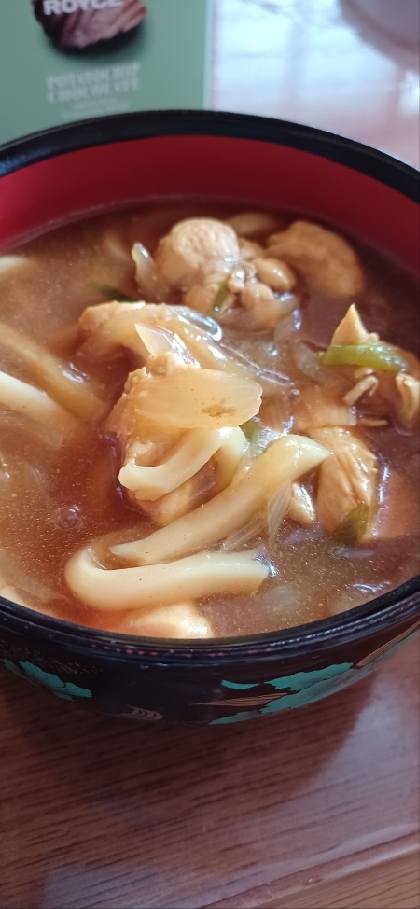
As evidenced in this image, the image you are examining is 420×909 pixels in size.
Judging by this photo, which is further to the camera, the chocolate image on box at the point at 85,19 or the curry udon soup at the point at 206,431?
the chocolate image on box at the point at 85,19

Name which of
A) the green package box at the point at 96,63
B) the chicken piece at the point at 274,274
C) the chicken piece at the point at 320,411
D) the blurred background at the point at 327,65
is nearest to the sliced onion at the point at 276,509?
the chicken piece at the point at 320,411

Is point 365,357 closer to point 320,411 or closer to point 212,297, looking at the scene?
point 320,411

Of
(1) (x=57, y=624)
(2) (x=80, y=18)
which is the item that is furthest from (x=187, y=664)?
A: (2) (x=80, y=18)

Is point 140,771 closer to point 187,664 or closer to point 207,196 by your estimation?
point 187,664

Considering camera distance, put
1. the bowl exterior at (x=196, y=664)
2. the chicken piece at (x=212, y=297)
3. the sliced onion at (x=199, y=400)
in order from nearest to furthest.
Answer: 1. the bowl exterior at (x=196, y=664)
2. the sliced onion at (x=199, y=400)
3. the chicken piece at (x=212, y=297)

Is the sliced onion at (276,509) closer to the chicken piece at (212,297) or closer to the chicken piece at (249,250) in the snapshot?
the chicken piece at (212,297)
